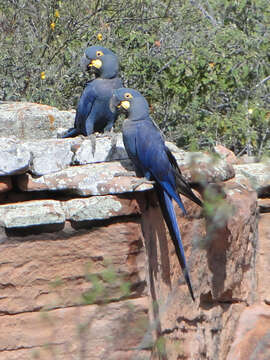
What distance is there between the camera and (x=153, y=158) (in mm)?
3338

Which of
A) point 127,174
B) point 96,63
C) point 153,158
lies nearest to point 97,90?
point 96,63

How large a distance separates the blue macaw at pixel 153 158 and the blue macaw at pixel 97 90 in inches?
22.0

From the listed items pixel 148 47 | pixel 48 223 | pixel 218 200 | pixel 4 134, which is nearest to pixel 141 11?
pixel 148 47

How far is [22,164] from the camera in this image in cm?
296

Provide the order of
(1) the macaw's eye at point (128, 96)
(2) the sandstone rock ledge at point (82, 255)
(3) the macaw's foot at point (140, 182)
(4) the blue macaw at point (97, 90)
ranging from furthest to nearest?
(4) the blue macaw at point (97, 90) < (1) the macaw's eye at point (128, 96) < (3) the macaw's foot at point (140, 182) < (2) the sandstone rock ledge at point (82, 255)

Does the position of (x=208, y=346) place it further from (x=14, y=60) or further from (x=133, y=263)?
(x=14, y=60)

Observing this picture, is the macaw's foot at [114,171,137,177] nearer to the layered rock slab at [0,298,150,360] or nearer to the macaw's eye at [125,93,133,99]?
the macaw's eye at [125,93,133,99]

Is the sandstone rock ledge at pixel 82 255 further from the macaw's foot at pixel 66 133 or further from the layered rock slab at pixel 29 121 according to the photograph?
the layered rock slab at pixel 29 121

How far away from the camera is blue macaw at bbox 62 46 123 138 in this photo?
163 inches

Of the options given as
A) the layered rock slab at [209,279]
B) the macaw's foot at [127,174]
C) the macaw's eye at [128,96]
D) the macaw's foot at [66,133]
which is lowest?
the layered rock slab at [209,279]

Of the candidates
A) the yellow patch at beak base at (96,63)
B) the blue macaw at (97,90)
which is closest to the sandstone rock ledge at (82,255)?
the blue macaw at (97,90)

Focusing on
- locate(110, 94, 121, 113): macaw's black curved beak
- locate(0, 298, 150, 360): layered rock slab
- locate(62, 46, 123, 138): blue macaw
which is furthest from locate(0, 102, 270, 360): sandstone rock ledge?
locate(62, 46, 123, 138): blue macaw

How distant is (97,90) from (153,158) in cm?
100

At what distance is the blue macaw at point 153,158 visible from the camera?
322cm
